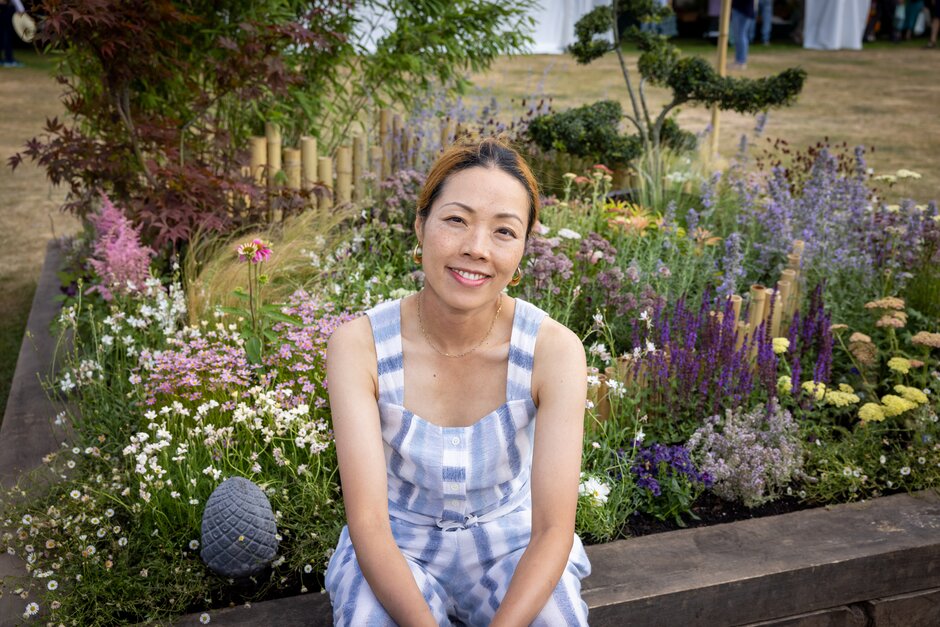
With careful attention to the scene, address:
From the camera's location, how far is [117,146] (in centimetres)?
434

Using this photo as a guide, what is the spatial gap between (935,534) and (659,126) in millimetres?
3975

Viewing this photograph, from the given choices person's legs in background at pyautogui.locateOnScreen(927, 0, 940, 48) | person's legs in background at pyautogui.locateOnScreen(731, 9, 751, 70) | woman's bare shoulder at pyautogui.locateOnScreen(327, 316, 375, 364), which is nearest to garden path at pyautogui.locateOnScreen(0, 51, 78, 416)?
woman's bare shoulder at pyautogui.locateOnScreen(327, 316, 375, 364)

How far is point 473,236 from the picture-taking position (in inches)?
83.2

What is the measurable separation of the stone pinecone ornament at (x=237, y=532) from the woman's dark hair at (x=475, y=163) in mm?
921

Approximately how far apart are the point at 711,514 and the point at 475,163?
4.97 feet

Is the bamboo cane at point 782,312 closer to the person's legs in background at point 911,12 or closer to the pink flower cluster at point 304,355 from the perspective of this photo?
the pink flower cluster at point 304,355

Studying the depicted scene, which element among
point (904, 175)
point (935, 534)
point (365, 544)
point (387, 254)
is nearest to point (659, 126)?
point (904, 175)

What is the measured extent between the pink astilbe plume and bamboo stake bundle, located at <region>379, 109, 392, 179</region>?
1800 millimetres

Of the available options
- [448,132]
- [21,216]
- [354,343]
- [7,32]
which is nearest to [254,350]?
[354,343]

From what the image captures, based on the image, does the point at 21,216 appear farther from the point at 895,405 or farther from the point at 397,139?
the point at 895,405

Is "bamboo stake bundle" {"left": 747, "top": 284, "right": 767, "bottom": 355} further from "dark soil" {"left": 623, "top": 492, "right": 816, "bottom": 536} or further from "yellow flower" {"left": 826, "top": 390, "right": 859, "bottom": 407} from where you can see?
"dark soil" {"left": 623, "top": 492, "right": 816, "bottom": 536}

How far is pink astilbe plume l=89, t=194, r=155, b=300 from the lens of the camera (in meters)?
3.88

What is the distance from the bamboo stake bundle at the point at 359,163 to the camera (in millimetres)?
5242

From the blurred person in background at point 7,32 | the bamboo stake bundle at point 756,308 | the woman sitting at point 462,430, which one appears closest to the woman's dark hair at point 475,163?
the woman sitting at point 462,430
